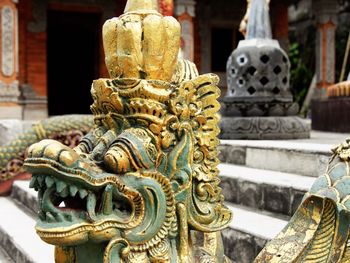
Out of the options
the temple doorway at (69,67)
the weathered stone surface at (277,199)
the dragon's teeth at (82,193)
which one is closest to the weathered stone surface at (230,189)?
the weathered stone surface at (277,199)

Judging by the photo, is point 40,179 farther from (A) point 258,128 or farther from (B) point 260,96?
(B) point 260,96

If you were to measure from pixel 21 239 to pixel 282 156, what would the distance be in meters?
1.51

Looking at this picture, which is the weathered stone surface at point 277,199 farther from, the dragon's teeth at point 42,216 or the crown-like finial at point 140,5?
the dragon's teeth at point 42,216

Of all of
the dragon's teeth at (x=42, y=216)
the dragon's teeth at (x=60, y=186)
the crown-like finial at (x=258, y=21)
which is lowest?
the dragon's teeth at (x=42, y=216)

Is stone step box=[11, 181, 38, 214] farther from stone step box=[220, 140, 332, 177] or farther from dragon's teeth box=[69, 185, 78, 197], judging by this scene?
dragon's teeth box=[69, 185, 78, 197]

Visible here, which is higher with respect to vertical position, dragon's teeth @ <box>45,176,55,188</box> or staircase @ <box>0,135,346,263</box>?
dragon's teeth @ <box>45,176,55,188</box>

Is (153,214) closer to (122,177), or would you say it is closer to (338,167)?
(122,177)

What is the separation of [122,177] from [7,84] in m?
7.98

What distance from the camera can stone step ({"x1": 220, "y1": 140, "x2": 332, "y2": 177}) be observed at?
2693 millimetres

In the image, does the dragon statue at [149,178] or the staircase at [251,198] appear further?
the staircase at [251,198]

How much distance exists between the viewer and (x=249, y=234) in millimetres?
2068

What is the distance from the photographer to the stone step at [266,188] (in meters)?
2.33

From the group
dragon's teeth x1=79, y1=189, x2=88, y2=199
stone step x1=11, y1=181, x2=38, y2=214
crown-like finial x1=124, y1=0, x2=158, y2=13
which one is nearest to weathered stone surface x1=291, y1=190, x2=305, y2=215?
crown-like finial x1=124, y1=0, x2=158, y2=13

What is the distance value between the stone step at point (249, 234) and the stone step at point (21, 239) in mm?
772
